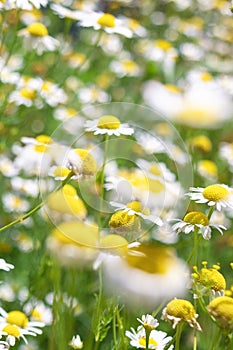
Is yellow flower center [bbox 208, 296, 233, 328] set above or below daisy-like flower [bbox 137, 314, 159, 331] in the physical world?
above

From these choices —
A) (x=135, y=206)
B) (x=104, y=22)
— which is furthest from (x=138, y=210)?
(x=104, y=22)

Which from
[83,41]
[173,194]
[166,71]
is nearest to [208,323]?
[173,194]

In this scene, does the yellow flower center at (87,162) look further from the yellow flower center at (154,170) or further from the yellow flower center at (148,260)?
the yellow flower center at (154,170)

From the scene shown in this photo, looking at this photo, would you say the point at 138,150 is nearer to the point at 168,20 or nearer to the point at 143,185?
the point at 143,185

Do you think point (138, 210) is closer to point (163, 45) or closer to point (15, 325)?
point (15, 325)

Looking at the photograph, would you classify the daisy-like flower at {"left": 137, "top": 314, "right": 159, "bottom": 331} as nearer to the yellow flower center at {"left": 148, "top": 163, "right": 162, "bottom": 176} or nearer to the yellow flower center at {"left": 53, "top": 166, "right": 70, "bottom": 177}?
the yellow flower center at {"left": 53, "top": 166, "right": 70, "bottom": 177}

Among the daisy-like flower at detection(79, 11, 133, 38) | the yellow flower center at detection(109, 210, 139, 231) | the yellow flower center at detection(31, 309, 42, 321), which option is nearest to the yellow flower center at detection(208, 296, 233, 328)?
the yellow flower center at detection(109, 210, 139, 231)

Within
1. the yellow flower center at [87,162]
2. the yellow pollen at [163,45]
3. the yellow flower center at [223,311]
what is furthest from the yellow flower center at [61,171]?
the yellow pollen at [163,45]
